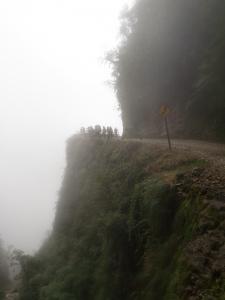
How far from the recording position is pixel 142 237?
11.2 metres

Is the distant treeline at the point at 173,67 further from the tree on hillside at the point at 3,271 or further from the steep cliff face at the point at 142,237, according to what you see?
the tree on hillside at the point at 3,271

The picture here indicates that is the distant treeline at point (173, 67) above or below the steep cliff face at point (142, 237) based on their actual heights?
above

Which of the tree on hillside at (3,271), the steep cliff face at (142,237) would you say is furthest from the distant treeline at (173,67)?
the tree on hillside at (3,271)

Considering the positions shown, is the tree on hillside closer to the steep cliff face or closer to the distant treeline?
the steep cliff face

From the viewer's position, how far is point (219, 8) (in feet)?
64.3

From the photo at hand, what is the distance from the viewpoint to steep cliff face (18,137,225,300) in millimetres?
7945

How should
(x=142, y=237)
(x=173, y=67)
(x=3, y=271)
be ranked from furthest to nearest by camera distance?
1. (x=3, y=271)
2. (x=173, y=67)
3. (x=142, y=237)

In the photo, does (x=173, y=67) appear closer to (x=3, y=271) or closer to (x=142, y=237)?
(x=142, y=237)

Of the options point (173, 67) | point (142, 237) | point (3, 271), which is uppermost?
point (173, 67)

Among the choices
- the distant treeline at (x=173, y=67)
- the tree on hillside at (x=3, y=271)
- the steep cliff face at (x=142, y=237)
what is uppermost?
the distant treeline at (x=173, y=67)

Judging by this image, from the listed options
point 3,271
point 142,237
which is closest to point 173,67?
point 142,237

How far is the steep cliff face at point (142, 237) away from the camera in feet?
26.1

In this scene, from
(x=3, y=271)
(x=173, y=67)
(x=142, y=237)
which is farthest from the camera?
(x=3, y=271)

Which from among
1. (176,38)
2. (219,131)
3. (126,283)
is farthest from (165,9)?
(126,283)
